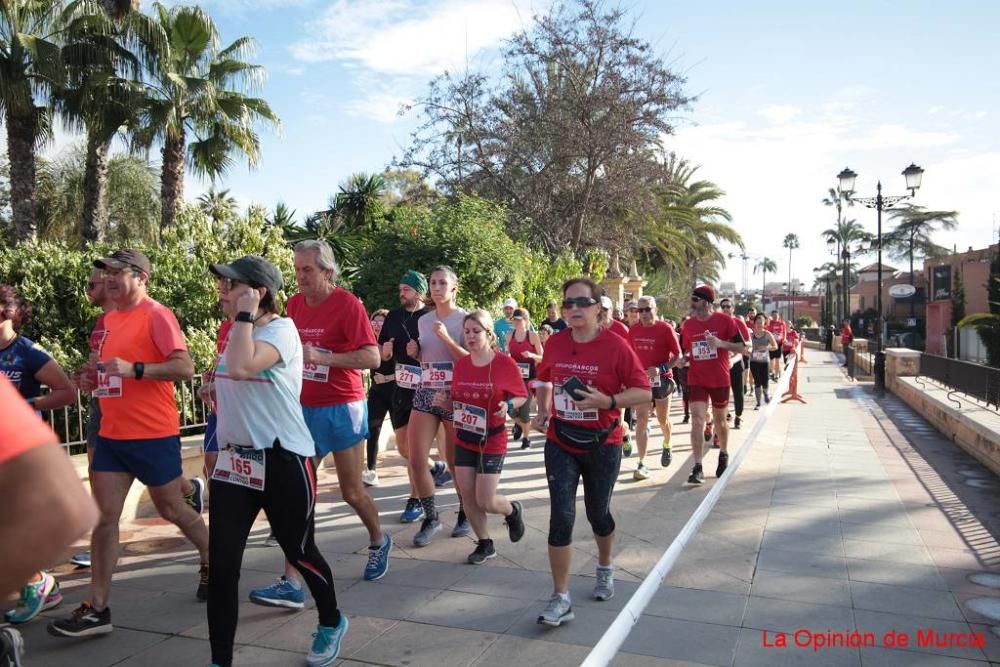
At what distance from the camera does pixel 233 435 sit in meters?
3.36

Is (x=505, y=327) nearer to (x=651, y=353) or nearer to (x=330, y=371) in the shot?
(x=651, y=353)

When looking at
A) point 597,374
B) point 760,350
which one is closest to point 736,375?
point 760,350

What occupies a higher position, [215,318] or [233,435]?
[215,318]

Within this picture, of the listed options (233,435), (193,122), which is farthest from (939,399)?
(193,122)

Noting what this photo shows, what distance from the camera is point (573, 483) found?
4312 millimetres

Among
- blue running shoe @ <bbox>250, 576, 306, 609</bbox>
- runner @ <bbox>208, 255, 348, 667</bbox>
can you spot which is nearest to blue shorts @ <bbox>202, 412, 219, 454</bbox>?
blue running shoe @ <bbox>250, 576, 306, 609</bbox>

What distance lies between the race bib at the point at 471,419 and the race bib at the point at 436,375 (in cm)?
Result: 58

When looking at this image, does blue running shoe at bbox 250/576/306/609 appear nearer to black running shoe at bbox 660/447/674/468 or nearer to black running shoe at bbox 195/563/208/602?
black running shoe at bbox 195/563/208/602

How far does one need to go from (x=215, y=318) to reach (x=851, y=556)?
7341mm

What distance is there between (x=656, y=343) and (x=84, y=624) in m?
5.75

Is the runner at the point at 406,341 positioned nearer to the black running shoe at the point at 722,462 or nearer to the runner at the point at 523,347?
the runner at the point at 523,347

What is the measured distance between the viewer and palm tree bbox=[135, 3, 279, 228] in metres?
15.7

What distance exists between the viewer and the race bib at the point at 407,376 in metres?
6.06

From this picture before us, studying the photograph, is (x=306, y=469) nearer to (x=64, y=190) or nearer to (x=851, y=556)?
(x=851, y=556)
